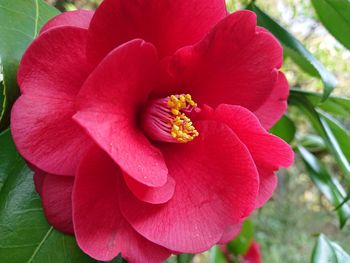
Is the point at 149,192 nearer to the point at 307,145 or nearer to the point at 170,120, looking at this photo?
the point at 170,120

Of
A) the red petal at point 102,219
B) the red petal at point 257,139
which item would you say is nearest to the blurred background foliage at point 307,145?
the red petal at point 102,219

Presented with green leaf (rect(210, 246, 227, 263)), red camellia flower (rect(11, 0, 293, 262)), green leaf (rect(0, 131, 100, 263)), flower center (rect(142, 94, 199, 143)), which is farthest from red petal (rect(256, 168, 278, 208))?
green leaf (rect(210, 246, 227, 263))

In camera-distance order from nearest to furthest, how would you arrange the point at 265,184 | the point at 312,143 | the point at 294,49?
the point at 265,184, the point at 294,49, the point at 312,143

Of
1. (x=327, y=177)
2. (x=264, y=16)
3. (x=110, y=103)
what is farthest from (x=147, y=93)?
(x=327, y=177)

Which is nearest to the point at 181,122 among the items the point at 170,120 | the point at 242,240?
the point at 170,120

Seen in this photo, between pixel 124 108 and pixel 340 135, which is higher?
pixel 124 108

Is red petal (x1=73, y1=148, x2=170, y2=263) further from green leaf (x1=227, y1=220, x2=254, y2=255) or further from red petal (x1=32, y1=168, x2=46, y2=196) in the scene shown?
green leaf (x1=227, y1=220, x2=254, y2=255)
